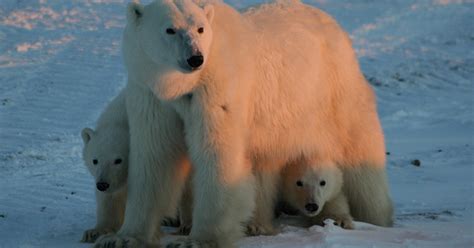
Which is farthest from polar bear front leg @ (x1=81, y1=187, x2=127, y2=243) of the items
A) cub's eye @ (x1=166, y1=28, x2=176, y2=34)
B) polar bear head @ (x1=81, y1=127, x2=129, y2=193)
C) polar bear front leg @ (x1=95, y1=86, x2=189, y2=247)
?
cub's eye @ (x1=166, y1=28, x2=176, y2=34)

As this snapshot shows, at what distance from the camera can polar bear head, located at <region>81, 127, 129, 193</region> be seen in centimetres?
500

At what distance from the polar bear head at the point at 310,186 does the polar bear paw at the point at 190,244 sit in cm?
115

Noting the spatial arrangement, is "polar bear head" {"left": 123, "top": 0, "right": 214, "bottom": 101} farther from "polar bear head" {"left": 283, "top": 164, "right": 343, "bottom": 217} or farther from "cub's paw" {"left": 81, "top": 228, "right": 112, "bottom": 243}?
"polar bear head" {"left": 283, "top": 164, "right": 343, "bottom": 217}

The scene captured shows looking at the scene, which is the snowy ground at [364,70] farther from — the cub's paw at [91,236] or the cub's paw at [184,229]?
the cub's paw at [184,229]

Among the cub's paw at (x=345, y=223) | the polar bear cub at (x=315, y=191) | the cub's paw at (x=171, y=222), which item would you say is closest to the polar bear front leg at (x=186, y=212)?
the cub's paw at (x=171, y=222)

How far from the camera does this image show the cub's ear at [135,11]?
4.47 metres

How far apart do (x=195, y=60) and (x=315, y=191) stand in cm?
179

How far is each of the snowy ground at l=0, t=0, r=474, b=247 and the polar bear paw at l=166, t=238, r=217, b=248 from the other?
300 mm

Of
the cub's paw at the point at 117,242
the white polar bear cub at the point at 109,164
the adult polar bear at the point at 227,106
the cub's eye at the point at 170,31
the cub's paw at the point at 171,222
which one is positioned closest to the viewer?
the cub's eye at the point at 170,31

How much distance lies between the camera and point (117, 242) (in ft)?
15.3

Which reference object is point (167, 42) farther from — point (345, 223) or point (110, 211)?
point (345, 223)

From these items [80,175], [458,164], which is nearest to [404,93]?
[458,164]

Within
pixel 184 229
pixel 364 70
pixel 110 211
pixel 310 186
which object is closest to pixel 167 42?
pixel 110 211

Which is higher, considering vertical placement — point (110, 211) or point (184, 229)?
point (110, 211)
